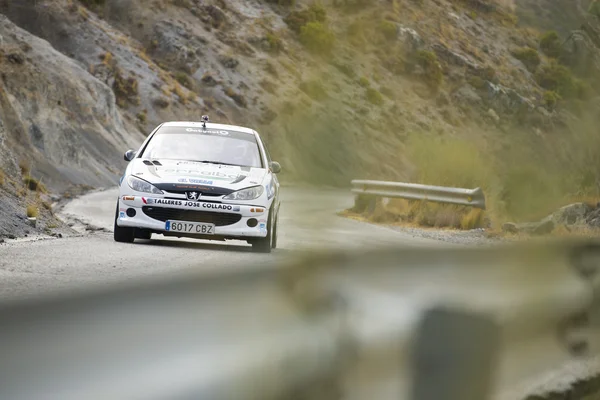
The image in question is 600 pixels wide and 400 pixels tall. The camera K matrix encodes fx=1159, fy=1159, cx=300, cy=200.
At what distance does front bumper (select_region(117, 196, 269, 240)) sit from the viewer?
1380 centimetres

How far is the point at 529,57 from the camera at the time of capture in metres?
94.6

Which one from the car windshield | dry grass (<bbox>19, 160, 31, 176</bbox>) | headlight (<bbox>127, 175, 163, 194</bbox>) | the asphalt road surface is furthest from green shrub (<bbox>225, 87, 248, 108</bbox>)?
headlight (<bbox>127, 175, 163, 194</bbox>)

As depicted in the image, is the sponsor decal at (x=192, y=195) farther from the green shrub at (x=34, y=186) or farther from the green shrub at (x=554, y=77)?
the green shrub at (x=554, y=77)

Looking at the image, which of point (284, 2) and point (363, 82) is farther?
point (284, 2)

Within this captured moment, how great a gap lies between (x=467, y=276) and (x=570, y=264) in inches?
45.1

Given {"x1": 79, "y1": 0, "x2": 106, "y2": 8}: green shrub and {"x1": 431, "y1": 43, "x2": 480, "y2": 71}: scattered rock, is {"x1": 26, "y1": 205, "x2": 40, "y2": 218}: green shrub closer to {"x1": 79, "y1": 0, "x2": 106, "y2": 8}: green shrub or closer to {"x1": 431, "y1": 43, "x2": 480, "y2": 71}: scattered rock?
{"x1": 79, "y1": 0, "x2": 106, "y2": 8}: green shrub

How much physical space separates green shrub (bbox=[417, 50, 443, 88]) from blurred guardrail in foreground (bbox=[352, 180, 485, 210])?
56146mm

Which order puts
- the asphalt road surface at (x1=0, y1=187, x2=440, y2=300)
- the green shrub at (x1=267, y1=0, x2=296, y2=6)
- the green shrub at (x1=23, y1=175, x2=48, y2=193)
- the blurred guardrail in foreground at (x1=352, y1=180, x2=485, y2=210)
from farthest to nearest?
the green shrub at (x1=267, y1=0, x2=296, y2=6) → the green shrub at (x1=23, y1=175, x2=48, y2=193) → the blurred guardrail in foreground at (x1=352, y1=180, x2=485, y2=210) → the asphalt road surface at (x1=0, y1=187, x2=440, y2=300)

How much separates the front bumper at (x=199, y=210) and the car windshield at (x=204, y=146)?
1.03 m

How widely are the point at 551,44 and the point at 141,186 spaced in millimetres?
89118

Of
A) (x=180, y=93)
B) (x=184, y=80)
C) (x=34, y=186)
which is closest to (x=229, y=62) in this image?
(x=184, y=80)

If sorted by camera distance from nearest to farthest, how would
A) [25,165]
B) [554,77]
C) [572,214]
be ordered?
[572,214] < [25,165] < [554,77]

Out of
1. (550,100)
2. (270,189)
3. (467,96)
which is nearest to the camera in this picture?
(270,189)

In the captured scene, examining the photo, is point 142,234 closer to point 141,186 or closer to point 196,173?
point 141,186
